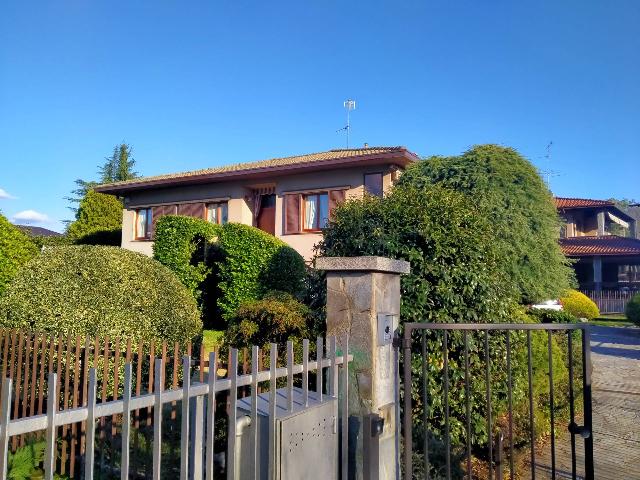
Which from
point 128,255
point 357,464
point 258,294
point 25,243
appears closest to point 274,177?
point 258,294

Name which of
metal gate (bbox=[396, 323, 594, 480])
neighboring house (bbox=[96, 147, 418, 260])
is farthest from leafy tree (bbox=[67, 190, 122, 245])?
metal gate (bbox=[396, 323, 594, 480])

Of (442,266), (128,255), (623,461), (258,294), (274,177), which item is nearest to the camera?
(442,266)

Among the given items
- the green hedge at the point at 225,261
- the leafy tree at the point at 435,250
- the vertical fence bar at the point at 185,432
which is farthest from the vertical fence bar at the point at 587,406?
the green hedge at the point at 225,261

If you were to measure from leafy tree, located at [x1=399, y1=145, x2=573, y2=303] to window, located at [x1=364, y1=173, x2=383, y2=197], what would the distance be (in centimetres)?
397

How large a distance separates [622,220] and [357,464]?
4125 cm

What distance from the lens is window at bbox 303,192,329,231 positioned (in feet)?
49.8

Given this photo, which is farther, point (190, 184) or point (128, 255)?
point (190, 184)

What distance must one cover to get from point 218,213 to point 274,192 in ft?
7.16

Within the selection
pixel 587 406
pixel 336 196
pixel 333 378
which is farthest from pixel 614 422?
pixel 336 196

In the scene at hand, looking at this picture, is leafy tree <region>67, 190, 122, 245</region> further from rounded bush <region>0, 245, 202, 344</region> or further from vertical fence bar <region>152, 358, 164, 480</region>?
vertical fence bar <region>152, 358, 164, 480</region>

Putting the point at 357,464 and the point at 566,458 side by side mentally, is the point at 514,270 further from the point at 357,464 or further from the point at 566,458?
the point at 357,464

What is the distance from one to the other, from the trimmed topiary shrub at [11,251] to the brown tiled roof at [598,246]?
24.7m

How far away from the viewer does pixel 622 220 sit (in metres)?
37.5

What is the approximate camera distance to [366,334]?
3600 millimetres
